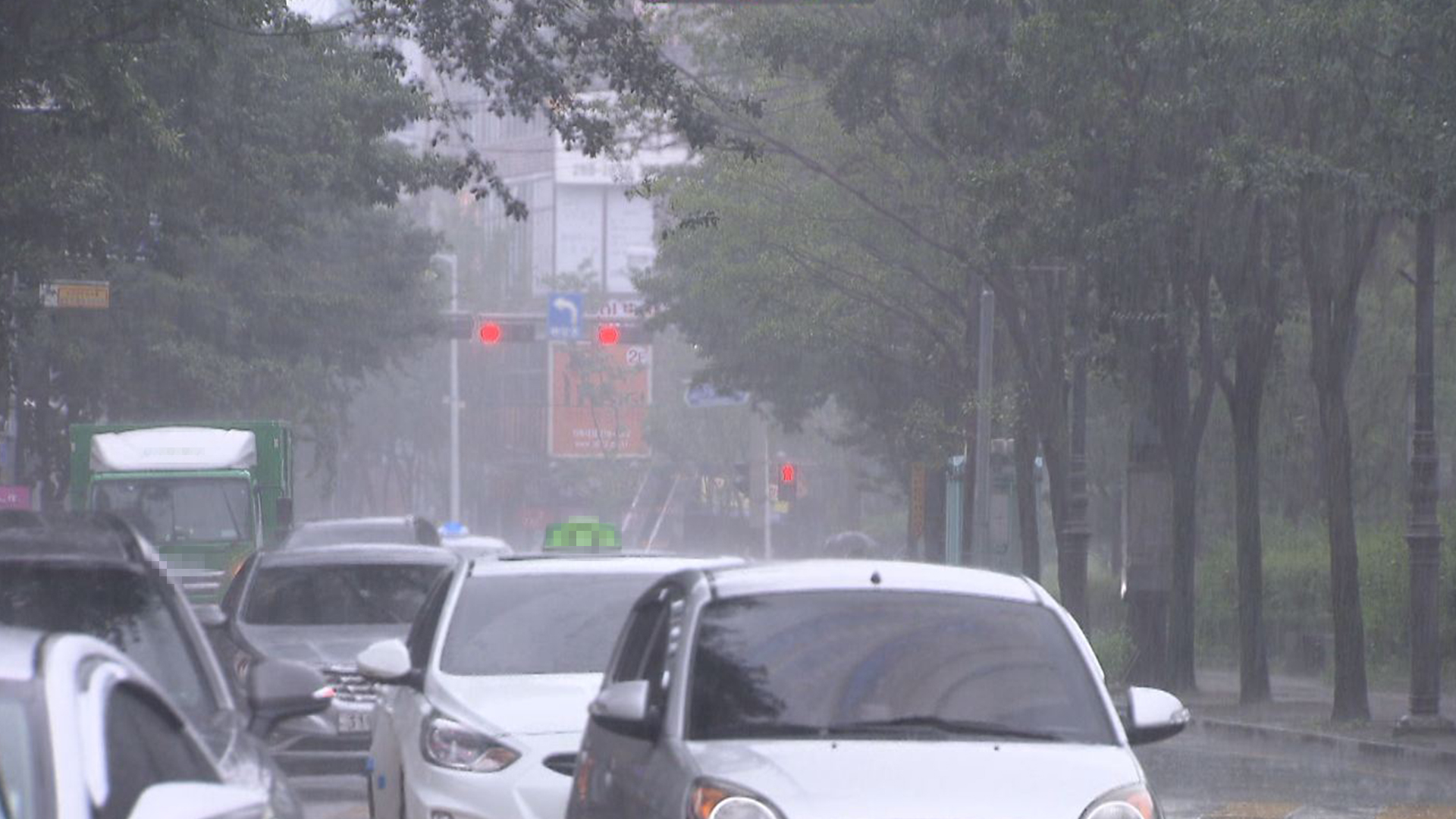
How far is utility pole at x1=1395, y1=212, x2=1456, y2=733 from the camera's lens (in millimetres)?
22578

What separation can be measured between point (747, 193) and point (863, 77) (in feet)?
32.6

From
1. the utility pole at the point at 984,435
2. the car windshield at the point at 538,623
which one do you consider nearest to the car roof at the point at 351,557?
the car windshield at the point at 538,623

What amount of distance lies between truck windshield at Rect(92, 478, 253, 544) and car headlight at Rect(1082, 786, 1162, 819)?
29.4 meters

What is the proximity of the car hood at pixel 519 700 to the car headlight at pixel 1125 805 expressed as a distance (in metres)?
3.62

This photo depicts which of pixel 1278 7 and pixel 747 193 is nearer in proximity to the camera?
pixel 1278 7

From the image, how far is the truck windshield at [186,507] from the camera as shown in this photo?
35.1 meters

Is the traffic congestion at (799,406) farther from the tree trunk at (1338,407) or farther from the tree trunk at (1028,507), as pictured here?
the tree trunk at (1028,507)

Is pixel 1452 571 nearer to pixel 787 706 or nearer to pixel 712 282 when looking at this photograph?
pixel 712 282

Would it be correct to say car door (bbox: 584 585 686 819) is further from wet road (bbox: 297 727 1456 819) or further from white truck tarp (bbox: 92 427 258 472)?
white truck tarp (bbox: 92 427 258 472)

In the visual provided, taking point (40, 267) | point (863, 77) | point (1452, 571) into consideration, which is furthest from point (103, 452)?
point (1452, 571)

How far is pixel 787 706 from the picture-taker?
7535 millimetres

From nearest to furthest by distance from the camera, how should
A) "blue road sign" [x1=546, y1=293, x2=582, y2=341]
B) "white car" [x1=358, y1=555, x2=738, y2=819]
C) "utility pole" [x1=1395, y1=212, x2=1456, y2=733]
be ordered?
"white car" [x1=358, y1=555, x2=738, y2=819] → "utility pole" [x1=1395, y1=212, x2=1456, y2=733] → "blue road sign" [x1=546, y1=293, x2=582, y2=341]

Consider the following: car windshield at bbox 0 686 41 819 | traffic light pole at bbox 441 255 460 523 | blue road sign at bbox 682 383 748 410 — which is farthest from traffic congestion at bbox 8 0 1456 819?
traffic light pole at bbox 441 255 460 523

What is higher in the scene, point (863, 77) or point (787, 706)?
point (863, 77)
